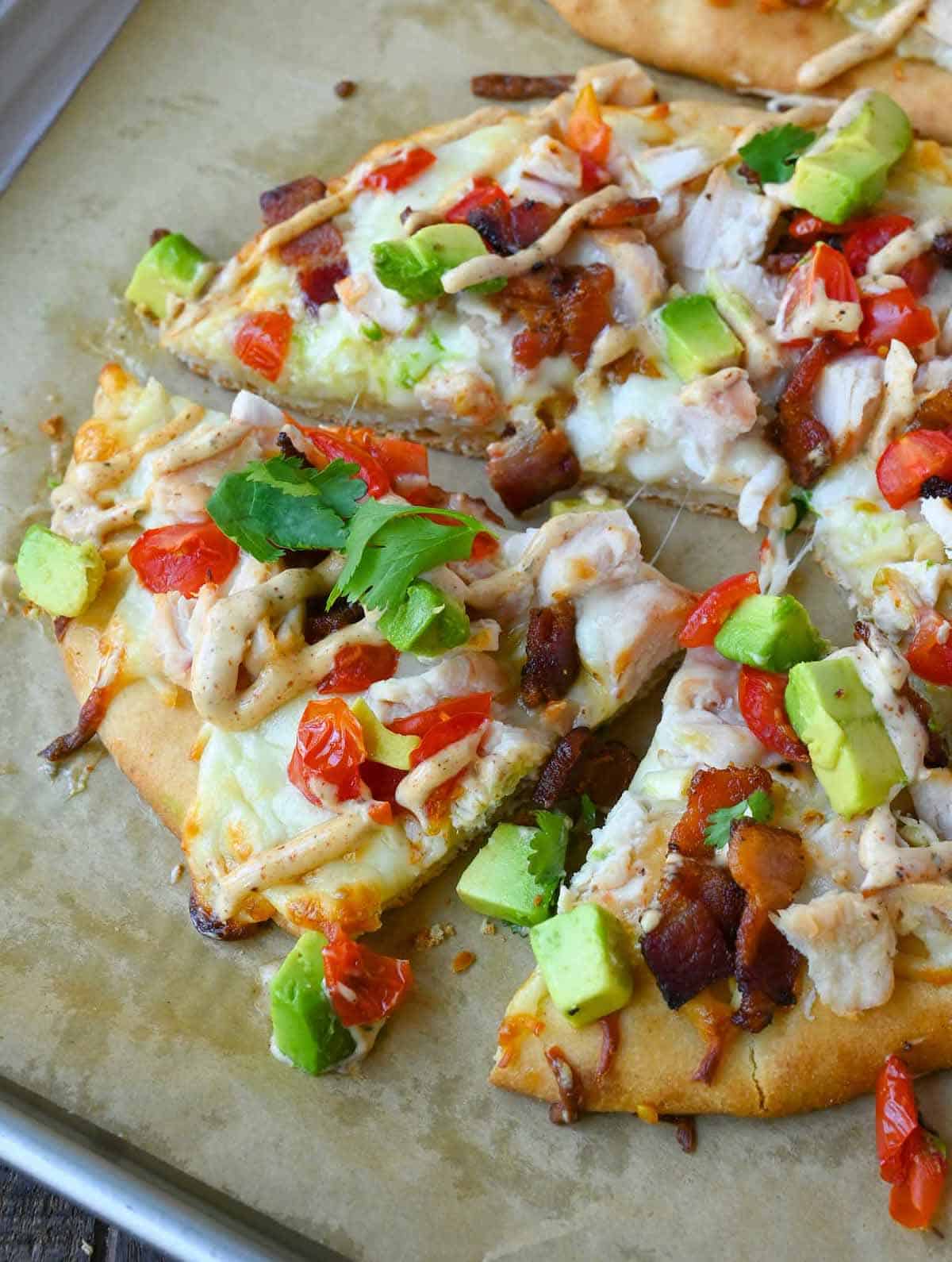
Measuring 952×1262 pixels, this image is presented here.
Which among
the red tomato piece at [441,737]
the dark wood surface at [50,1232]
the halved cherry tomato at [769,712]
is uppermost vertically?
the red tomato piece at [441,737]

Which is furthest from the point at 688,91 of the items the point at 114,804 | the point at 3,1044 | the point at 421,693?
the point at 3,1044

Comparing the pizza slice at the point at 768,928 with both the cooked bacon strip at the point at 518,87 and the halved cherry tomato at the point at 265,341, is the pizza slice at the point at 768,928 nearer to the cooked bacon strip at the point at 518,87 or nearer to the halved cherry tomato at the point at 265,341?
the halved cherry tomato at the point at 265,341

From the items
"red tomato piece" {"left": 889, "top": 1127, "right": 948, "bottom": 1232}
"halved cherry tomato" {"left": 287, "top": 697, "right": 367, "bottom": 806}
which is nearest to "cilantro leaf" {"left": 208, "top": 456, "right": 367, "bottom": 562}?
"halved cherry tomato" {"left": 287, "top": 697, "right": 367, "bottom": 806}

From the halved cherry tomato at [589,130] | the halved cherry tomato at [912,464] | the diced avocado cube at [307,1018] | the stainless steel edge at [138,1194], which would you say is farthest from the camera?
the halved cherry tomato at [589,130]

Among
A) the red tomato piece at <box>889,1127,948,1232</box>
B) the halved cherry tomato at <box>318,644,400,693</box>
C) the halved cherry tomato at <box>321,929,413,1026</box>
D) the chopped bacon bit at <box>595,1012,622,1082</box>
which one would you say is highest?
the halved cherry tomato at <box>318,644,400,693</box>

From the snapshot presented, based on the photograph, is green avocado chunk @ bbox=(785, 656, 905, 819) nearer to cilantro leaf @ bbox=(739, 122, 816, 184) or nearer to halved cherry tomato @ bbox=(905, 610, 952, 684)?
halved cherry tomato @ bbox=(905, 610, 952, 684)

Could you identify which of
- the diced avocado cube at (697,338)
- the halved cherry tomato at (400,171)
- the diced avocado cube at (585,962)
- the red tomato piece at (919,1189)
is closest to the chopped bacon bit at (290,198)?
the halved cherry tomato at (400,171)
